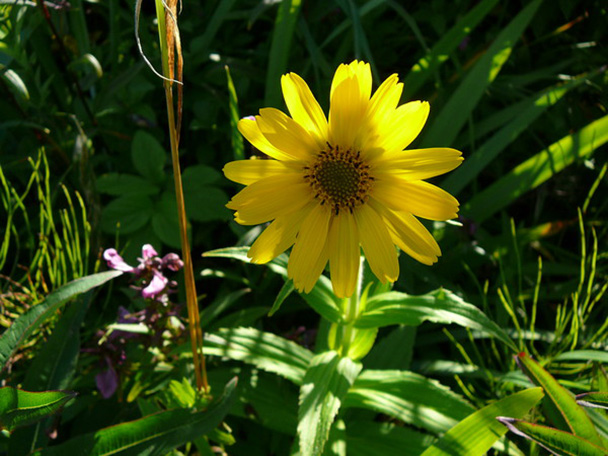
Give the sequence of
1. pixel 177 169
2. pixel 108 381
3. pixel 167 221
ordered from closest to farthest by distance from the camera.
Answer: pixel 177 169 < pixel 108 381 < pixel 167 221

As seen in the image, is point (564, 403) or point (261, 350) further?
point (261, 350)

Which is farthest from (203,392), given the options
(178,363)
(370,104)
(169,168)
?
(169,168)

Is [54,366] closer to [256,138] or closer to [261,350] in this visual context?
[261,350]

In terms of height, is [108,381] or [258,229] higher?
[258,229]

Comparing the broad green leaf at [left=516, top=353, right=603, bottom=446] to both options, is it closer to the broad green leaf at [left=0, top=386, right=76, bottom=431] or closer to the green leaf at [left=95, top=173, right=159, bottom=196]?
the broad green leaf at [left=0, top=386, right=76, bottom=431]

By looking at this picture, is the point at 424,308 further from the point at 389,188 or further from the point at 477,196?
the point at 477,196

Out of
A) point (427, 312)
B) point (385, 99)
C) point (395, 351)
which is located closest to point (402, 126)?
point (385, 99)
